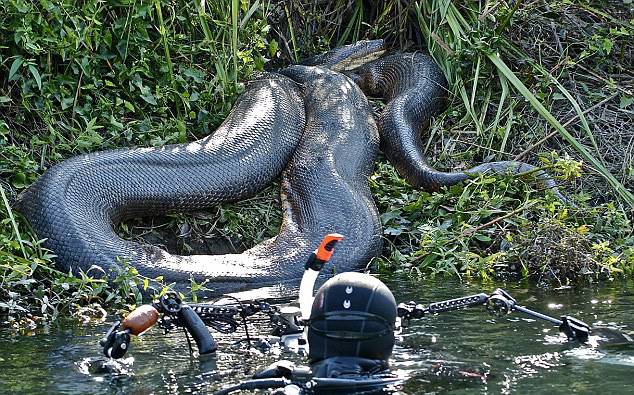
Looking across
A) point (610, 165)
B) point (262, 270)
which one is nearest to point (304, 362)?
point (262, 270)

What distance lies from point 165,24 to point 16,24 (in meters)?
1.34

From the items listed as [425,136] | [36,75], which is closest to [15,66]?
[36,75]

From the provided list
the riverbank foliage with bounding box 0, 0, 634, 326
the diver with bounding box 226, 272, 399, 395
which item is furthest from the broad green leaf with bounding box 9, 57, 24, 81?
the diver with bounding box 226, 272, 399, 395

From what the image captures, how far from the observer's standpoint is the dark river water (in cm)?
476

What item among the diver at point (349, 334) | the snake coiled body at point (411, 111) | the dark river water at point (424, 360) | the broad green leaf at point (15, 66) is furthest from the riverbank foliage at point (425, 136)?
the diver at point (349, 334)

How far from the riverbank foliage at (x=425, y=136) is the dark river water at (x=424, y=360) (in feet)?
3.17

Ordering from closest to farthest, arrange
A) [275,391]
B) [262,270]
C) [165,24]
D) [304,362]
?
1. [275,391]
2. [304,362]
3. [262,270]
4. [165,24]

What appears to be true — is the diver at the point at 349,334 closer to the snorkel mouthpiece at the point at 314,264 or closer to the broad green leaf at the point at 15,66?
the snorkel mouthpiece at the point at 314,264

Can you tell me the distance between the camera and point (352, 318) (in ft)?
14.7

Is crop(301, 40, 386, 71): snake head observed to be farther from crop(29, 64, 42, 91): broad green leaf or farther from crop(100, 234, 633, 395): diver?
crop(100, 234, 633, 395): diver

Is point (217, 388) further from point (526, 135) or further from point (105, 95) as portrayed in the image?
point (526, 135)

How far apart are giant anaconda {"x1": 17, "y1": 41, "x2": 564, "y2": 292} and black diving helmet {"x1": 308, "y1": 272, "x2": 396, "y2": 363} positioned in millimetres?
2769

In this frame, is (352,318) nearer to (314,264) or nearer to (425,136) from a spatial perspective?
(314,264)

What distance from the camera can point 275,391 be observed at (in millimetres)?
4379
